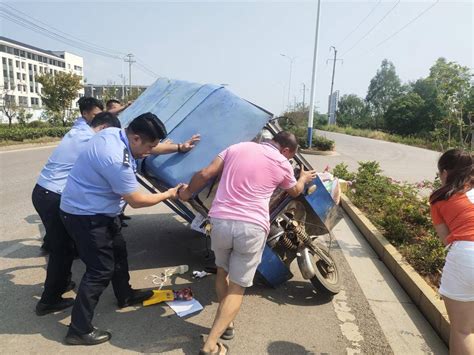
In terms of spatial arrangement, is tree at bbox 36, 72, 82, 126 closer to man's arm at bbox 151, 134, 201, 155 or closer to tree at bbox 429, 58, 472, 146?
tree at bbox 429, 58, 472, 146

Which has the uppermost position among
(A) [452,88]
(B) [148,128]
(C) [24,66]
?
(C) [24,66]

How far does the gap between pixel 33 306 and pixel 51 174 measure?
1.15m

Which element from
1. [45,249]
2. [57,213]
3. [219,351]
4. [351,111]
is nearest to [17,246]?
[45,249]

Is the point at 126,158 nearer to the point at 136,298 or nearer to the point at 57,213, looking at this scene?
the point at 57,213

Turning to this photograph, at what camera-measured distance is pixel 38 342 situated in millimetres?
2869

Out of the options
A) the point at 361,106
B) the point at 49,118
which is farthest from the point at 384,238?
the point at 361,106

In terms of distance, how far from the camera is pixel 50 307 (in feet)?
10.8

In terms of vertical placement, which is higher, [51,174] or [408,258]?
[51,174]

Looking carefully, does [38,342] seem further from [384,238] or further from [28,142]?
[28,142]

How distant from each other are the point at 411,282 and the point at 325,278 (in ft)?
2.86

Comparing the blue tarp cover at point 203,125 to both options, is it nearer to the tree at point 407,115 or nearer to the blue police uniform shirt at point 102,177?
the blue police uniform shirt at point 102,177

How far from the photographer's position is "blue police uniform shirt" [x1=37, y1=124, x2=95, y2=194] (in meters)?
3.53

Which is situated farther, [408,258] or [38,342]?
[408,258]

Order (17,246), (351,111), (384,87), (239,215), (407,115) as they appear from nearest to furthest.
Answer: (239,215) → (17,246) → (407,115) → (384,87) → (351,111)
